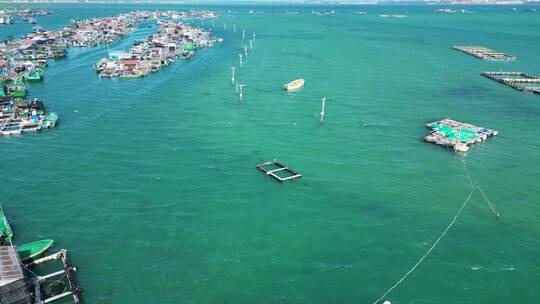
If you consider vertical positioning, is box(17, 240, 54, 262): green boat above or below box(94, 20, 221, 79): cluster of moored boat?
below

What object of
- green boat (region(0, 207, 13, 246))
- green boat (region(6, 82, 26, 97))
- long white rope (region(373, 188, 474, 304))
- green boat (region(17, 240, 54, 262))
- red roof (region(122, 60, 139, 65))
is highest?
red roof (region(122, 60, 139, 65))

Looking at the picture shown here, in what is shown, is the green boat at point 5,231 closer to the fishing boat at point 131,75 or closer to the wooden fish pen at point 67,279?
the wooden fish pen at point 67,279

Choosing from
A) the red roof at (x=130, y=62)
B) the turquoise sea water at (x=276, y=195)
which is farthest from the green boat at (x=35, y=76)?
the red roof at (x=130, y=62)

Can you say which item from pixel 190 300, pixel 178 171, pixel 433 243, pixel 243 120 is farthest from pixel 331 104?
pixel 190 300

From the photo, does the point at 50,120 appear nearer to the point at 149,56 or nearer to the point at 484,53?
the point at 149,56

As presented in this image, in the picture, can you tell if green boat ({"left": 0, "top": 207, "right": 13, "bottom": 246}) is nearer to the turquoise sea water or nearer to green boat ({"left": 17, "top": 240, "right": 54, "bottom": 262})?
green boat ({"left": 17, "top": 240, "right": 54, "bottom": 262})

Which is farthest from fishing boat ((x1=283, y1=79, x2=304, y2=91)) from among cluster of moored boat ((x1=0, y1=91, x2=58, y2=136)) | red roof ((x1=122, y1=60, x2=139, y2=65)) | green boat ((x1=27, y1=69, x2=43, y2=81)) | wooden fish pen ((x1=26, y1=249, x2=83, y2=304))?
wooden fish pen ((x1=26, y1=249, x2=83, y2=304))
